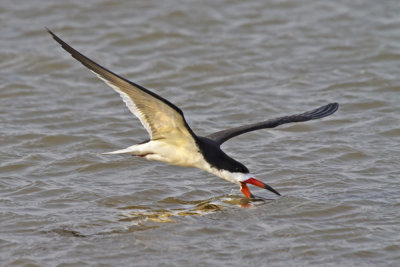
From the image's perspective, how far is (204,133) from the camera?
847 cm

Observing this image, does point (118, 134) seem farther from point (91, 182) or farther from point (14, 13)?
point (14, 13)

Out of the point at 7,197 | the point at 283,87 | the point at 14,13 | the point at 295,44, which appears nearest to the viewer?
the point at 7,197

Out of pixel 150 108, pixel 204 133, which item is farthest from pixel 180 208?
pixel 204 133

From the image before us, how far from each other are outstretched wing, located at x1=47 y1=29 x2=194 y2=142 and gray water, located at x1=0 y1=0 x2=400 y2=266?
1.97 feet

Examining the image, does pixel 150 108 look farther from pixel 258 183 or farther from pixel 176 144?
pixel 258 183

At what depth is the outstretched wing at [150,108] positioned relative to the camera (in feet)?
18.8

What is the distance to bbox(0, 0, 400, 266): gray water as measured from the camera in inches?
231

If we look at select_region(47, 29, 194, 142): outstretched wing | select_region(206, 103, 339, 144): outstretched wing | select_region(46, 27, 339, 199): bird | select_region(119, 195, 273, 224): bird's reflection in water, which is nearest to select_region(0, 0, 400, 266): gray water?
select_region(119, 195, 273, 224): bird's reflection in water

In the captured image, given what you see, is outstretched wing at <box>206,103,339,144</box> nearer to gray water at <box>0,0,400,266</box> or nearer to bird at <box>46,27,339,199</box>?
bird at <box>46,27,339,199</box>

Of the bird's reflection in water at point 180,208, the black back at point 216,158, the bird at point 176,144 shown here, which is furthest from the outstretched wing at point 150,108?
the bird's reflection in water at point 180,208

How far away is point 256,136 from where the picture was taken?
8398 mm

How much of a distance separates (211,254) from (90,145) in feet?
9.01

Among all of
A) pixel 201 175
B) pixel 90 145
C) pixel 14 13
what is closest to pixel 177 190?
pixel 201 175

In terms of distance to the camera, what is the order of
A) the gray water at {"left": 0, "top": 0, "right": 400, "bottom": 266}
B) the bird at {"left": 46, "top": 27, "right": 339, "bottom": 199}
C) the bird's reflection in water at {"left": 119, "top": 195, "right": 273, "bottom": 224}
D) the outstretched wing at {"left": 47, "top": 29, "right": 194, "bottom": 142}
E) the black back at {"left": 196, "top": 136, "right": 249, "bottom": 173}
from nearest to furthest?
the outstretched wing at {"left": 47, "top": 29, "right": 194, "bottom": 142} → the gray water at {"left": 0, "top": 0, "right": 400, "bottom": 266} → the bird at {"left": 46, "top": 27, "right": 339, "bottom": 199} → the bird's reflection in water at {"left": 119, "top": 195, "right": 273, "bottom": 224} → the black back at {"left": 196, "top": 136, "right": 249, "bottom": 173}
